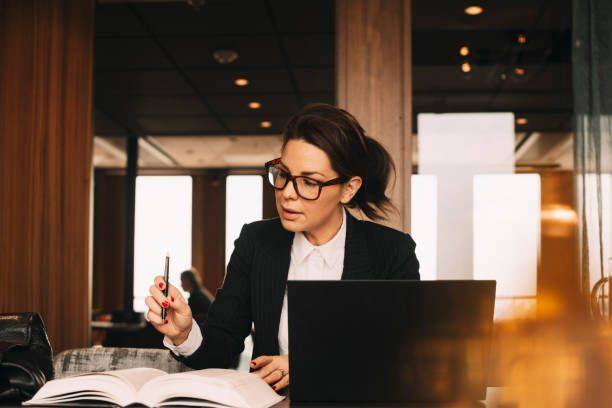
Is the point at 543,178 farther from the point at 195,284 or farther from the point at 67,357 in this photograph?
the point at 195,284

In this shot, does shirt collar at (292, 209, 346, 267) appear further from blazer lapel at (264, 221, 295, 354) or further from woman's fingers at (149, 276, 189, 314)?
woman's fingers at (149, 276, 189, 314)

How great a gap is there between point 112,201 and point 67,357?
929 centimetres

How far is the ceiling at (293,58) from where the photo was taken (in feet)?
10.4

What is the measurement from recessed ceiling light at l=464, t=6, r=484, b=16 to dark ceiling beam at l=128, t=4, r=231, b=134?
190 cm

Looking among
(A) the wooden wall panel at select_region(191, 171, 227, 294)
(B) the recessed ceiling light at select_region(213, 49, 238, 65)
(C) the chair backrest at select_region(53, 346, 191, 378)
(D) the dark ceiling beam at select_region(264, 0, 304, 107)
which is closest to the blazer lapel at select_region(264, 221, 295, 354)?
(C) the chair backrest at select_region(53, 346, 191, 378)

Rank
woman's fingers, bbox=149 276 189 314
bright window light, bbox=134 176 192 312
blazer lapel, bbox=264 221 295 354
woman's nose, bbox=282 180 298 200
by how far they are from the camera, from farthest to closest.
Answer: bright window light, bbox=134 176 192 312
blazer lapel, bbox=264 221 295 354
woman's nose, bbox=282 180 298 200
woman's fingers, bbox=149 276 189 314

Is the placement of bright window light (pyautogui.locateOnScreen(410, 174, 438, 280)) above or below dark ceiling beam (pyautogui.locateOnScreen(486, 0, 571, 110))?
below

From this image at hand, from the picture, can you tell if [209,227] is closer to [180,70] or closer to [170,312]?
[180,70]

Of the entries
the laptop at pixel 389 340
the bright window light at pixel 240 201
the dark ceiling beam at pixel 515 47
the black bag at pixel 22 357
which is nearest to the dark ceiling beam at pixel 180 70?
the dark ceiling beam at pixel 515 47

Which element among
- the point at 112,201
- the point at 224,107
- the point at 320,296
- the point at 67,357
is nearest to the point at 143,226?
the point at 112,201

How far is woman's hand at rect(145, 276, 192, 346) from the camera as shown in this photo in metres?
1.23

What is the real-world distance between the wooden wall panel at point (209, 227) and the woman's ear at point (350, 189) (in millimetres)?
8872

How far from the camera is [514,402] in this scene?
3.59ft

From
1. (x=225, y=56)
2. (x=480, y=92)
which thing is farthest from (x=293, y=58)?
(x=480, y=92)
